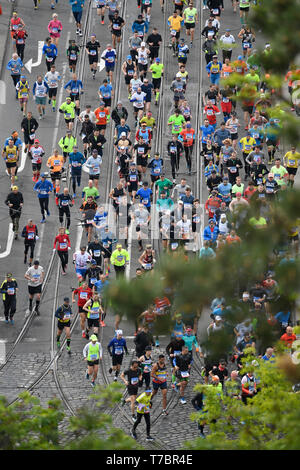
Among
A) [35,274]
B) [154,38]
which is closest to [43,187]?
[35,274]

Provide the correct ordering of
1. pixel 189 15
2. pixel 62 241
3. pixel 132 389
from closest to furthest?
pixel 132 389 < pixel 62 241 < pixel 189 15

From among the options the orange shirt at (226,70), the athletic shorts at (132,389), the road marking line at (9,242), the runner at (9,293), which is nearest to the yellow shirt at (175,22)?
the orange shirt at (226,70)

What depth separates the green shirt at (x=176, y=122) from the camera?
1401 inches

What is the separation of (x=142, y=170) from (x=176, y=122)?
1.79 meters

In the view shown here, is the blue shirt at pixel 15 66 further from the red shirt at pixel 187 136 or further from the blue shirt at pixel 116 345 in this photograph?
the blue shirt at pixel 116 345

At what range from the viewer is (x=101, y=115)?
36.3 metres

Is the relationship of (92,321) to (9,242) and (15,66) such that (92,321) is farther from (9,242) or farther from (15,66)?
(15,66)

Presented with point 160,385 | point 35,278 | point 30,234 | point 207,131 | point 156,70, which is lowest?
point 160,385

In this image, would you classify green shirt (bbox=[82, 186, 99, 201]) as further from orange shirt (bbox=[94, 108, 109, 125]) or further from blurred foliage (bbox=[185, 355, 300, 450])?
blurred foliage (bbox=[185, 355, 300, 450])

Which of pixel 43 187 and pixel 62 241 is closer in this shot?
pixel 62 241

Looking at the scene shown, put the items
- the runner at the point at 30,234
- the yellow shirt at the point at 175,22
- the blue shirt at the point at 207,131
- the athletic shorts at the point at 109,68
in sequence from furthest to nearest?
1. the yellow shirt at the point at 175,22
2. the athletic shorts at the point at 109,68
3. the blue shirt at the point at 207,131
4. the runner at the point at 30,234

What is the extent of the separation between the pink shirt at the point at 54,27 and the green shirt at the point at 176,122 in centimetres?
721

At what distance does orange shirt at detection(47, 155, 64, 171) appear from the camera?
111 feet

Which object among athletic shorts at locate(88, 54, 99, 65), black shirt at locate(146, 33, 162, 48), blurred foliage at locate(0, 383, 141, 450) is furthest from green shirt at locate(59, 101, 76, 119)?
blurred foliage at locate(0, 383, 141, 450)
